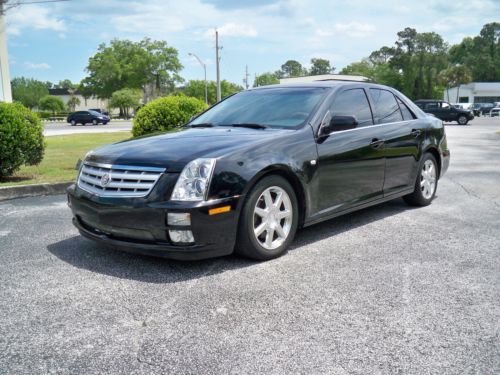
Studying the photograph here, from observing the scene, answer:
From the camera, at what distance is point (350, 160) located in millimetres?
4930

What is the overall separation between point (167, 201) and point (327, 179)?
5.49 feet

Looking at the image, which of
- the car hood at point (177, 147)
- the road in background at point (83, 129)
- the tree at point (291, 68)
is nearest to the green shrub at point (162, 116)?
the car hood at point (177, 147)

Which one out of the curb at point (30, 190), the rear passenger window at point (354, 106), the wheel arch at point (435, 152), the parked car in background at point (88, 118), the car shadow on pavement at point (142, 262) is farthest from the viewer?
the parked car in background at point (88, 118)

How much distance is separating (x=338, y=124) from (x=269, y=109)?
0.78 meters

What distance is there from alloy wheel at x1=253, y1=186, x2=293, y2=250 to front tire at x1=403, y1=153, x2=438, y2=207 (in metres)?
2.56

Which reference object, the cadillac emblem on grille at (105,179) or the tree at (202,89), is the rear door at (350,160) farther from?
the tree at (202,89)

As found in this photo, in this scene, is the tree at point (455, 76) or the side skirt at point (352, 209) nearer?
the side skirt at point (352, 209)

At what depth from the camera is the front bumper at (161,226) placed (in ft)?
12.2

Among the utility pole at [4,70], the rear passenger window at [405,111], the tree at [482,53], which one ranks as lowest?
the rear passenger window at [405,111]

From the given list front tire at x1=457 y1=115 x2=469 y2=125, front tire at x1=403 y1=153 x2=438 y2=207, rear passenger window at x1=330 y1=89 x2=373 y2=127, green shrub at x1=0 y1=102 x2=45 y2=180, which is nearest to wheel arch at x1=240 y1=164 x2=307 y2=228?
rear passenger window at x1=330 y1=89 x2=373 y2=127

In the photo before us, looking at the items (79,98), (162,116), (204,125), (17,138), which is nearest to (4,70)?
(162,116)

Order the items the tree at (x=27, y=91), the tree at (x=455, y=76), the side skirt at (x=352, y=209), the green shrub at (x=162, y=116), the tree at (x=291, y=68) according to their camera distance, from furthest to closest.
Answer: the tree at (x=291, y=68), the tree at (x=27, y=91), the tree at (x=455, y=76), the green shrub at (x=162, y=116), the side skirt at (x=352, y=209)

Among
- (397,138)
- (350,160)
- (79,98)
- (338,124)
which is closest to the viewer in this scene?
(338,124)

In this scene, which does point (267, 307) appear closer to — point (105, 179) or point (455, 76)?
point (105, 179)
